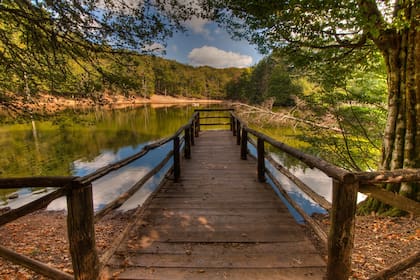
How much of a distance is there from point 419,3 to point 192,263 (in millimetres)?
3972

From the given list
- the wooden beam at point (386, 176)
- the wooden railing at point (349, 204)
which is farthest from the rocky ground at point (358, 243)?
the wooden beam at point (386, 176)

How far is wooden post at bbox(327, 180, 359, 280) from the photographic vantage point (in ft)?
4.82

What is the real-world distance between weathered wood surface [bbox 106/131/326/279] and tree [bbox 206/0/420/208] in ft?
7.69

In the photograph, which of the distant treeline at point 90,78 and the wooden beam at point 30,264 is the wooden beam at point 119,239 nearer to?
the wooden beam at point 30,264

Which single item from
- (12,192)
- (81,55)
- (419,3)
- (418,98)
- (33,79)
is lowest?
(12,192)

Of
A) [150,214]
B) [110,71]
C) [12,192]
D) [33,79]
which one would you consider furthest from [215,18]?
[12,192]

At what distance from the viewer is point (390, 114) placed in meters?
3.71

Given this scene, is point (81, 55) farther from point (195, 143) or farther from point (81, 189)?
point (195, 143)

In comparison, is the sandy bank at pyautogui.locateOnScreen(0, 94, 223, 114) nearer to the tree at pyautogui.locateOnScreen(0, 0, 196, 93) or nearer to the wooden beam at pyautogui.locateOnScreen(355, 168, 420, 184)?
the tree at pyautogui.locateOnScreen(0, 0, 196, 93)

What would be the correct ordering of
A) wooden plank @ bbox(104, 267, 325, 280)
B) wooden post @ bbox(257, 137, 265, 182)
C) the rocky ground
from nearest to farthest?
1. wooden plank @ bbox(104, 267, 325, 280)
2. the rocky ground
3. wooden post @ bbox(257, 137, 265, 182)

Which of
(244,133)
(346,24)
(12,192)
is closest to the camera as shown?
(346,24)

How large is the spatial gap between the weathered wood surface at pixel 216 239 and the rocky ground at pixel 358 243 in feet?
2.80

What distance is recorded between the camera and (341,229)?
1.52 meters

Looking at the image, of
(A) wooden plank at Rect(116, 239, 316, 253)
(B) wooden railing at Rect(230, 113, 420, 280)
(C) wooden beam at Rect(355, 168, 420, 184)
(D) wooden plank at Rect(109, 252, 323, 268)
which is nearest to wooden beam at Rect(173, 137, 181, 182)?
(A) wooden plank at Rect(116, 239, 316, 253)
